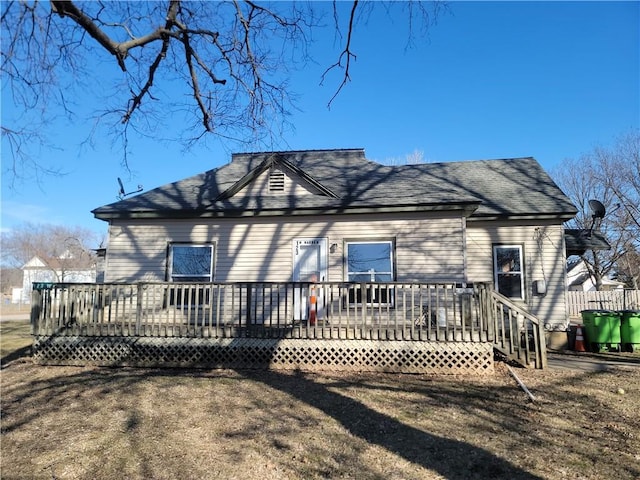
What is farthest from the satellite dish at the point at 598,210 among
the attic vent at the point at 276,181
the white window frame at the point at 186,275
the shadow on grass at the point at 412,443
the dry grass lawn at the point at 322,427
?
the white window frame at the point at 186,275

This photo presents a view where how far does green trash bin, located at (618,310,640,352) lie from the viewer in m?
10.0

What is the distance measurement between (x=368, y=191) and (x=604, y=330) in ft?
22.1

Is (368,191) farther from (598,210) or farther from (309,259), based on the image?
(598,210)

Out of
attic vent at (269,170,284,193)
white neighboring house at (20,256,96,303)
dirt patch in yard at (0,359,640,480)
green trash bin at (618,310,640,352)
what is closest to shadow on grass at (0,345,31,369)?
dirt patch in yard at (0,359,640,480)

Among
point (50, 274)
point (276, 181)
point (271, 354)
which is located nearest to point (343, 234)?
point (276, 181)

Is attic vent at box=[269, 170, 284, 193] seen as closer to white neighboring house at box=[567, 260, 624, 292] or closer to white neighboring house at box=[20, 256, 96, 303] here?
white neighboring house at box=[20, 256, 96, 303]

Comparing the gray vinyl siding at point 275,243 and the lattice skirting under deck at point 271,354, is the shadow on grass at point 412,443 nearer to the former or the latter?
the lattice skirting under deck at point 271,354

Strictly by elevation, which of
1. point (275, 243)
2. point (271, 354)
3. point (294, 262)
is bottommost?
point (271, 354)

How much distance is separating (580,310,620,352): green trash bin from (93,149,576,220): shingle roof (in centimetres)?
271

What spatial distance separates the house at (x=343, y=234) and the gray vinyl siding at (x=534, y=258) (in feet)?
0.09

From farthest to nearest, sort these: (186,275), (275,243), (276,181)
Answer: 1. (276,181)
2. (186,275)
3. (275,243)

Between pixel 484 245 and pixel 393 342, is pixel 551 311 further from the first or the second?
pixel 393 342

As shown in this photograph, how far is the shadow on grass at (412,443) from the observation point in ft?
13.3

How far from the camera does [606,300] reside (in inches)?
861
